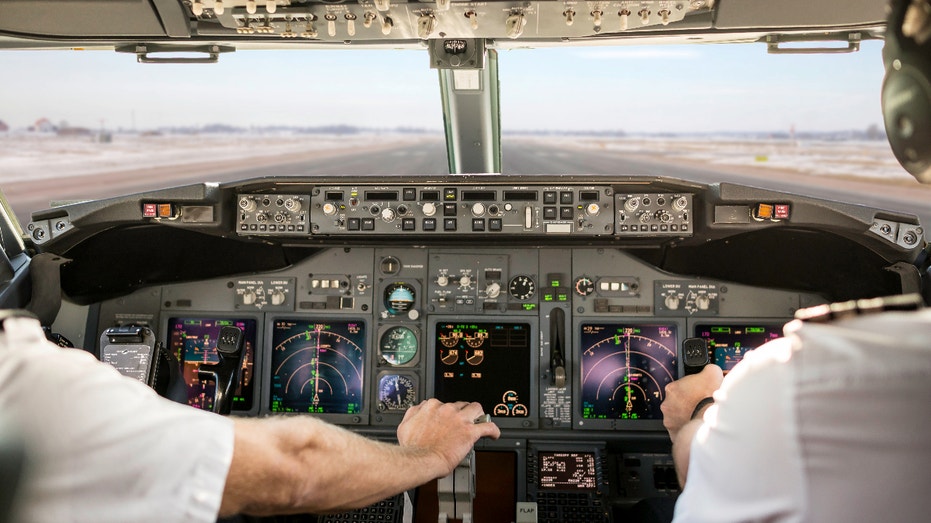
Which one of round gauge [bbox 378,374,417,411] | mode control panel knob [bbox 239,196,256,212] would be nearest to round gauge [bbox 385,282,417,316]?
round gauge [bbox 378,374,417,411]

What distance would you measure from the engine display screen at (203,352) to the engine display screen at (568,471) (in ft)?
4.41

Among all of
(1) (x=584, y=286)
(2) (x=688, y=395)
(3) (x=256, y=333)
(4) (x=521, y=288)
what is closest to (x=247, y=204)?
(3) (x=256, y=333)

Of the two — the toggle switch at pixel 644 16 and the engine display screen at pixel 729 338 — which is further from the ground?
the toggle switch at pixel 644 16

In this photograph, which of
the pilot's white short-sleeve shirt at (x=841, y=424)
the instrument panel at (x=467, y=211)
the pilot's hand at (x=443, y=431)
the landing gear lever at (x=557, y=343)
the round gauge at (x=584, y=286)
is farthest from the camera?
the round gauge at (x=584, y=286)

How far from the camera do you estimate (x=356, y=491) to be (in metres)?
1.45

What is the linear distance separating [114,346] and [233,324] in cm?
54

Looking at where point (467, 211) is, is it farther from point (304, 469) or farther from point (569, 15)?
point (304, 469)

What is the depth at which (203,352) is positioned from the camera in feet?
11.5

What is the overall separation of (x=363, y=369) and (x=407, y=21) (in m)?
1.57

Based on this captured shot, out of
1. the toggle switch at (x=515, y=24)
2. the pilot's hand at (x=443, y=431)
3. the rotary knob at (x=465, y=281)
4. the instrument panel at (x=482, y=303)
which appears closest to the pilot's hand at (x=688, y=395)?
the pilot's hand at (x=443, y=431)

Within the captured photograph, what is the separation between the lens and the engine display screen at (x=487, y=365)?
3363 millimetres

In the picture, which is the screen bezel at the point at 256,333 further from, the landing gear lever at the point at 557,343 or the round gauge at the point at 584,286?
the round gauge at the point at 584,286

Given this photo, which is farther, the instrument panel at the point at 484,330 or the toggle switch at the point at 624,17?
the instrument panel at the point at 484,330

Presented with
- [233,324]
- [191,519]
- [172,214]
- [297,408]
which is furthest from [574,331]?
[191,519]
